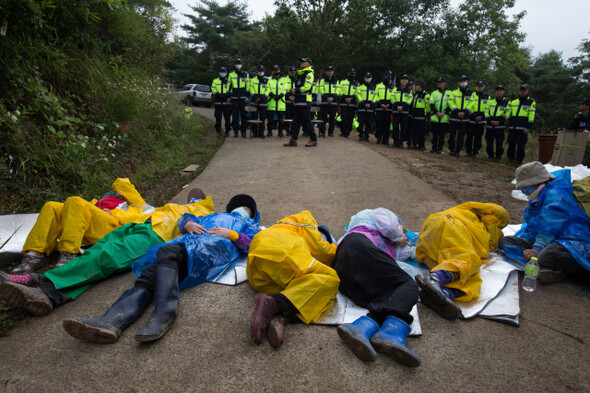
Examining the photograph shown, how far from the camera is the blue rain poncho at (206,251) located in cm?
287

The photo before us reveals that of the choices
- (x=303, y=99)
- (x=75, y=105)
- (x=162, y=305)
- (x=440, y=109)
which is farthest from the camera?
(x=440, y=109)

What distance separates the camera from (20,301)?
8.23ft

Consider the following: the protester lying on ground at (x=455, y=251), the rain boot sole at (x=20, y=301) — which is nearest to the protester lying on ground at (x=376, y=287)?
the protester lying on ground at (x=455, y=251)

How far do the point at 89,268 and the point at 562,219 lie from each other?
4.25 m

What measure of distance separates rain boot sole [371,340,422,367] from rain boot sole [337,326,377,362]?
86mm

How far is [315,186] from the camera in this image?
631 cm

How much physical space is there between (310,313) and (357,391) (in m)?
0.64

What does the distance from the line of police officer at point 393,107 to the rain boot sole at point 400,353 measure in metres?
8.14

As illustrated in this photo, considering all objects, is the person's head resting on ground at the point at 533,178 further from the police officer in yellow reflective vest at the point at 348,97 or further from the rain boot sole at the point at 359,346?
the police officer in yellow reflective vest at the point at 348,97

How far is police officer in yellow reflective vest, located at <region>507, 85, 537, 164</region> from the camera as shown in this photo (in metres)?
9.06

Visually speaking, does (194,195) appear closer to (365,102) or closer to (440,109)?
(440,109)

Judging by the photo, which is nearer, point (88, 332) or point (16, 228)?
point (88, 332)

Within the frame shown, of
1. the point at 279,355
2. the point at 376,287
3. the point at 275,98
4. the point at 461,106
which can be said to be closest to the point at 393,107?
the point at 461,106

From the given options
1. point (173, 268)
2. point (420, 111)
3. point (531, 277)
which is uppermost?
point (420, 111)
